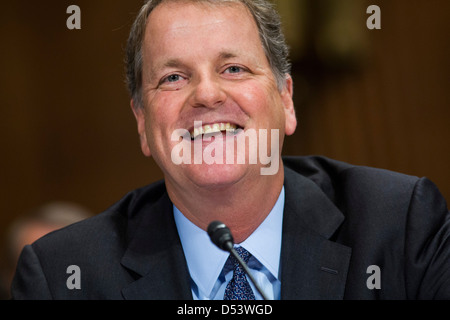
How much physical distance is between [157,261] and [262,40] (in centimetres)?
82

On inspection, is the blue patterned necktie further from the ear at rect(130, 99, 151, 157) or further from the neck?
the ear at rect(130, 99, 151, 157)

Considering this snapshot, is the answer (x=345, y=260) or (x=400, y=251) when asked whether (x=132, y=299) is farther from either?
(x=400, y=251)

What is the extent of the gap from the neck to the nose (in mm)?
262

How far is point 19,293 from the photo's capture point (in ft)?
6.20

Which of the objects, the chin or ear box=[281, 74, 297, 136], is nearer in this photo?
the chin

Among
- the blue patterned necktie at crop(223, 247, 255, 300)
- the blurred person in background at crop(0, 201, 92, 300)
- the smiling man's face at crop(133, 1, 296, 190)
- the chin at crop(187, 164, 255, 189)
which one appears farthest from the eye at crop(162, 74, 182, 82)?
the blurred person in background at crop(0, 201, 92, 300)

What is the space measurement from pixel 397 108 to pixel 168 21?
92.9 inches

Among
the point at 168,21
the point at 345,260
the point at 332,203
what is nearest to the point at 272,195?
the point at 332,203

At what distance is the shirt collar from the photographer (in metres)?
1.89

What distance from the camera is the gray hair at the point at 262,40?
2008 millimetres

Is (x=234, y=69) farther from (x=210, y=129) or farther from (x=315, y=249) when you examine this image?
(x=315, y=249)

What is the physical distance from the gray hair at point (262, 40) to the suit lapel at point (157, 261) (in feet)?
1.45

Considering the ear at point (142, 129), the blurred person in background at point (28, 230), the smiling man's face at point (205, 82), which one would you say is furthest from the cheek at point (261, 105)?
the blurred person in background at point (28, 230)

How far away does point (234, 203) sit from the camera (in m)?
1.90
